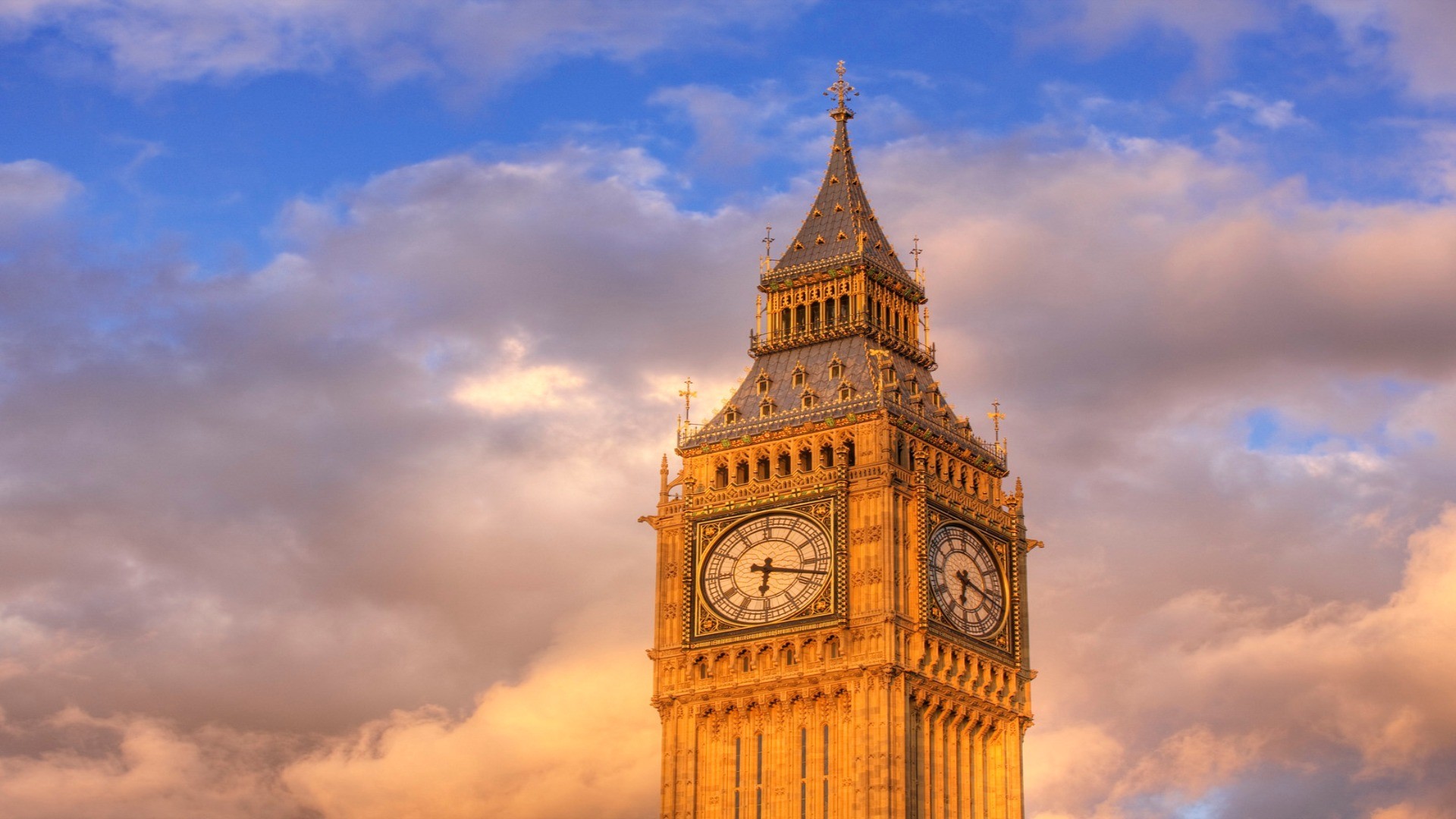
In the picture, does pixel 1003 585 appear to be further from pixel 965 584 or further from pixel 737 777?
pixel 737 777

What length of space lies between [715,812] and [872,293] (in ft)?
87.1

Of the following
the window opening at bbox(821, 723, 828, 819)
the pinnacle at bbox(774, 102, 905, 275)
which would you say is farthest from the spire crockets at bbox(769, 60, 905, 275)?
the window opening at bbox(821, 723, 828, 819)

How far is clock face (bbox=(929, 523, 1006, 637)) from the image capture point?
12769cm

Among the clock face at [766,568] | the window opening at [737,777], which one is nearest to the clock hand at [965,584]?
the clock face at [766,568]

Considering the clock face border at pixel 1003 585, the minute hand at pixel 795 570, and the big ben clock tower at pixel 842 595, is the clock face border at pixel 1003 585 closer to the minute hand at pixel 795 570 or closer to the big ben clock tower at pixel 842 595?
the big ben clock tower at pixel 842 595

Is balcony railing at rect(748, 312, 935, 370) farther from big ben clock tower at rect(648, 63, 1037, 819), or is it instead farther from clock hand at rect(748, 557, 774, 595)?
clock hand at rect(748, 557, 774, 595)

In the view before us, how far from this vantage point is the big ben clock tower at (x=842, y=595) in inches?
4867

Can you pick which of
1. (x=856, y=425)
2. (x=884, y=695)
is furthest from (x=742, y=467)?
(x=884, y=695)

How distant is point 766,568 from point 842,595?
4.43 meters

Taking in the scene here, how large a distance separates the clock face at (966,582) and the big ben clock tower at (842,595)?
11cm

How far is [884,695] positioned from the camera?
123 m

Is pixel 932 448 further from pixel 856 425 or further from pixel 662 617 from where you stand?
pixel 662 617

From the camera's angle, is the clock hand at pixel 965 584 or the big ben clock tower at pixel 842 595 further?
the clock hand at pixel 965 584

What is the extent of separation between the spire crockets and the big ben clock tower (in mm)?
579
